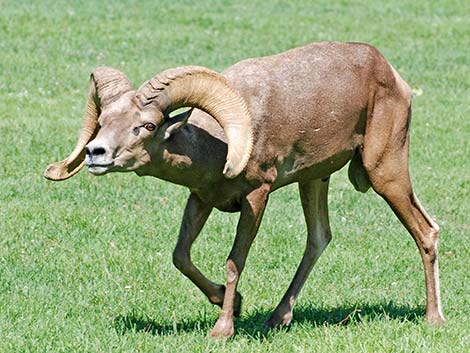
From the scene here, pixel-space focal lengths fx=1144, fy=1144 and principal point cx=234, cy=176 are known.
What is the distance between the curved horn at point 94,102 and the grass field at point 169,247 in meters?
1.05

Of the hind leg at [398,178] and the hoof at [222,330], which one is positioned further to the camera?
the hind leg at [398,178]

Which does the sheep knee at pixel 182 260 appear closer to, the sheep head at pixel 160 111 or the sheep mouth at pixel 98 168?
the sheep head at pixel 160 111

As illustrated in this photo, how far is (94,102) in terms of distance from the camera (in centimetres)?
805

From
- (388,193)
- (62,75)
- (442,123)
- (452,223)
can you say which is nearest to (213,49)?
(62,75)

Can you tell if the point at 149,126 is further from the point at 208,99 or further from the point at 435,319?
the point at 435,319

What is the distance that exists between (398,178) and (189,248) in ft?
5.85

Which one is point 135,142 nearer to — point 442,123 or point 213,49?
point 442,123

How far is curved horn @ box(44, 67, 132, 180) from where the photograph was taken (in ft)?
25.4

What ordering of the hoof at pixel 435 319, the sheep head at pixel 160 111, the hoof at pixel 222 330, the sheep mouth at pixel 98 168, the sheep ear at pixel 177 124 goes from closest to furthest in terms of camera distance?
1. the sheep mouth at pixel 98 168
2. the sheep head at pixel 160 111
3. the sheep ear at pixel 177 124
4. the hoof at pixel 222 330
5. the hoof at pixel 435 319

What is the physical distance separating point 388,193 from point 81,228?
3273mm

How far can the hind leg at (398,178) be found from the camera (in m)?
8.77

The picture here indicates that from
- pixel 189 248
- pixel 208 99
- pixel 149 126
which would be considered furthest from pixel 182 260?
pixel 208 99

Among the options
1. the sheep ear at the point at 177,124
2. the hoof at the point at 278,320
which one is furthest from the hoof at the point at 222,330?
the sheep ear at the point at 177,124

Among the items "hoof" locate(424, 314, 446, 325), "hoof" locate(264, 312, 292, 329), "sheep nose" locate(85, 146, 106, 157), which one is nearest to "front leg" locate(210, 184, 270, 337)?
"hoof" locate(264, 312, 292, 329)
